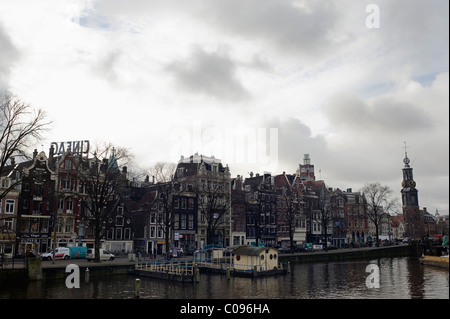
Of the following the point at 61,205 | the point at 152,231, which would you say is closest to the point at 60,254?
the point at 61,205

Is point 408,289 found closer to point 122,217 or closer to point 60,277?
point 60,277

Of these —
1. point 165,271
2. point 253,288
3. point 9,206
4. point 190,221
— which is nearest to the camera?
point 253,288

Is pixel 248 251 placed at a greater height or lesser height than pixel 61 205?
lesser

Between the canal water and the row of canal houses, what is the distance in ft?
56.0

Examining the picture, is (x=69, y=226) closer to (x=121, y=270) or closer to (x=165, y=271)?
(x=121, y=270)

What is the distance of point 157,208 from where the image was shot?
293 ft

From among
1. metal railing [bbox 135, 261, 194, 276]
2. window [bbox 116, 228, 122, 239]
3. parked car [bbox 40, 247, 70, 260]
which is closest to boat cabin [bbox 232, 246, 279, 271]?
metal railing [bbox 135, 261, 194, 276]

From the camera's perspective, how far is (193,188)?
9581 cm

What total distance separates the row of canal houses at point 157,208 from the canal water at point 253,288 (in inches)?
672

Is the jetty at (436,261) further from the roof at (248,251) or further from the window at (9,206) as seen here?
the window at (9,206)

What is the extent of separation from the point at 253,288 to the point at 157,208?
46.9 meters

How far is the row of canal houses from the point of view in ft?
243
